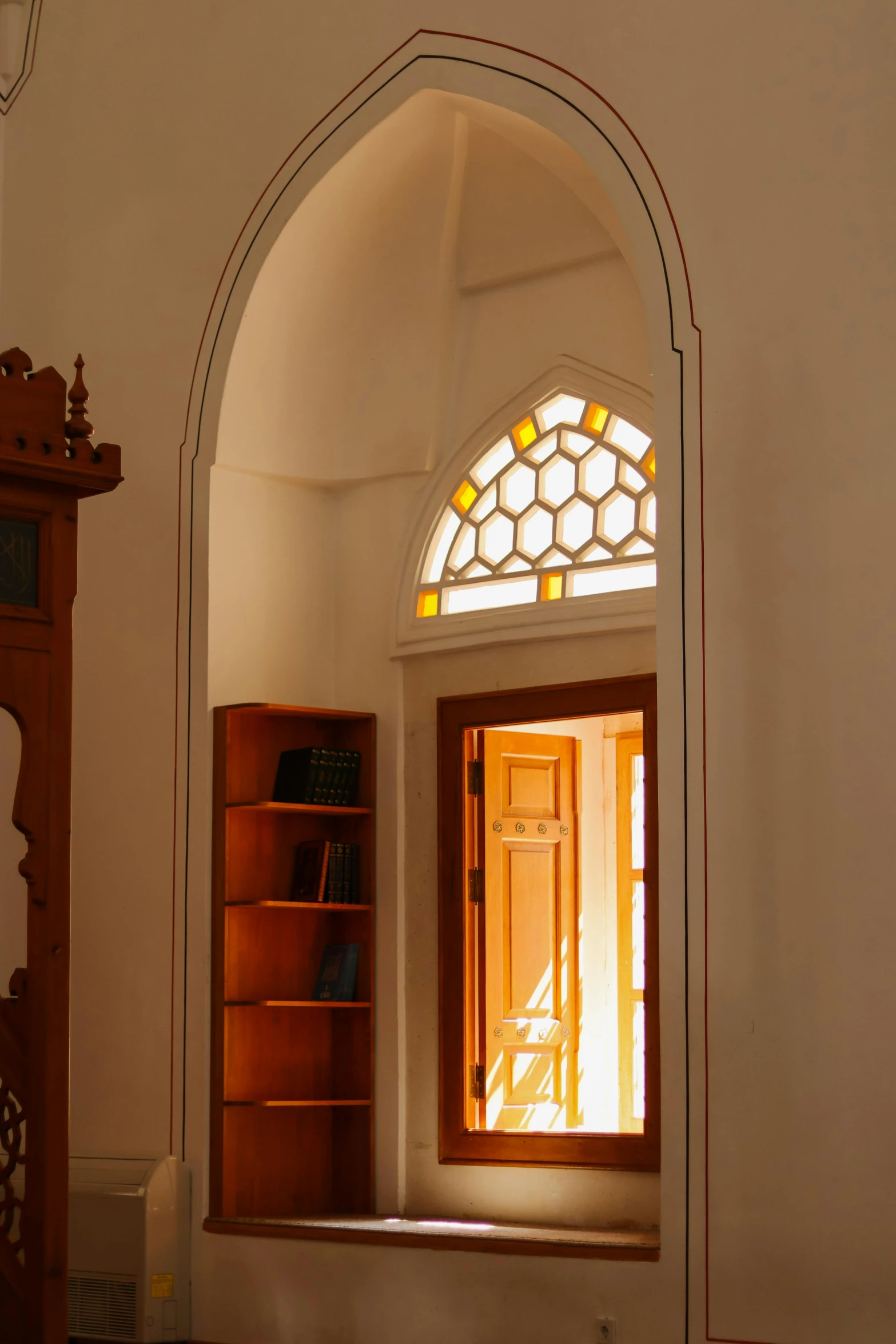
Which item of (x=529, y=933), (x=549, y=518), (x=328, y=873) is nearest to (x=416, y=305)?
(x=549, y=518)

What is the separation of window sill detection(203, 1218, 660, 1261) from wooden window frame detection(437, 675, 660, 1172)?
256mm

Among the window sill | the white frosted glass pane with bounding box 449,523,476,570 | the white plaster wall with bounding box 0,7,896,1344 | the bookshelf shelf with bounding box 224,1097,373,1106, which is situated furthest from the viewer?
the white frosted glass pane with bounding box 449,523,476,570

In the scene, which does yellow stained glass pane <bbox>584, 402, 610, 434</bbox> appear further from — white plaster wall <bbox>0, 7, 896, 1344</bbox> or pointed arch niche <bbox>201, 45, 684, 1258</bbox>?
white plaster wall <bbox>0, 7, 896, 1344</bbox>

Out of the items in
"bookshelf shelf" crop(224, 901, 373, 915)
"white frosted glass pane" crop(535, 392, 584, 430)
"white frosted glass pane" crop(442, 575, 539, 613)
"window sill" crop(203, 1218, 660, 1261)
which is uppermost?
"white frosted glass pane" crop(535, 392, 584, 430)

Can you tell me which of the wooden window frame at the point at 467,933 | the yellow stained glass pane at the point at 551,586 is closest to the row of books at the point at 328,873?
the wooden window frame at the point at 467,933

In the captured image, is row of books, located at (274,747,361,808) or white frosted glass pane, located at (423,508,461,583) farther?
white frosted glass pane, located at (423,508,461,583)

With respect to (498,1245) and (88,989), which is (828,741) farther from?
(88,989)

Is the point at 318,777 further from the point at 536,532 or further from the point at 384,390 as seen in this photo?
the point at 384,390

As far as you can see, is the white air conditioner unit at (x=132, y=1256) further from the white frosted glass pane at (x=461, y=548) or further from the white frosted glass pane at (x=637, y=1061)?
the white frosted glass pane at (x=461, y=548)

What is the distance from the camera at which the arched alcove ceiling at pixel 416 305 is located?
6.07m

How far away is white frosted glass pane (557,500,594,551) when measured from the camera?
20.3 ft

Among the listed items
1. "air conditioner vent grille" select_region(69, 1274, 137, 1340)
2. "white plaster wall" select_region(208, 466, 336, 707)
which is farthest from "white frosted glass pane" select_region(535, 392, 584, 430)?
"air conditioner vent grille" select_region(69, 1274, 137, 1340)

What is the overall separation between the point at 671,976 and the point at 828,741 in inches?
33.2

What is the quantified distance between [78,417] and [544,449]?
2.26m
